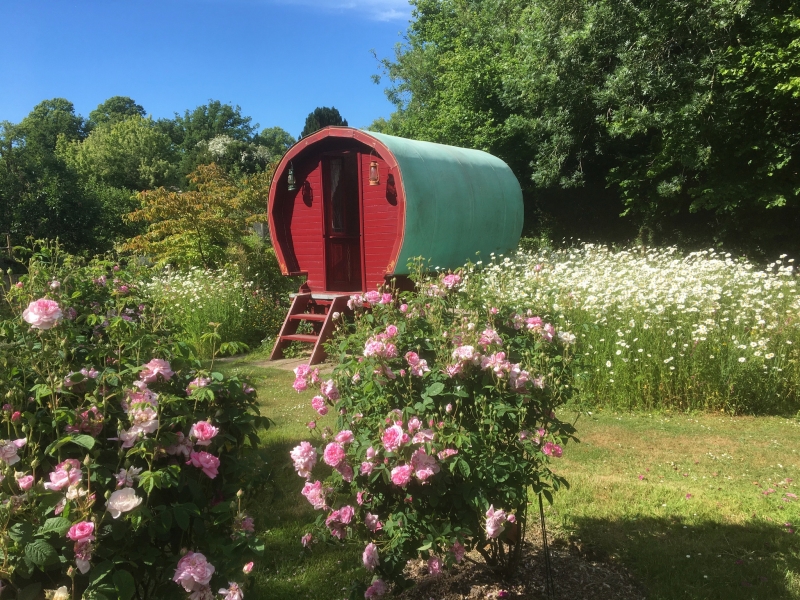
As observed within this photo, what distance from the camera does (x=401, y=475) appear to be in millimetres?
2229

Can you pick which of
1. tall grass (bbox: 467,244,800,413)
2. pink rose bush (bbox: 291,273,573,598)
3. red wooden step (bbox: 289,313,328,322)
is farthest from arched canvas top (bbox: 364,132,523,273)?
pink rose bush (bbox: 291,273,573,598)

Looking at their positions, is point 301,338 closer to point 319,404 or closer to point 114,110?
point 319,404

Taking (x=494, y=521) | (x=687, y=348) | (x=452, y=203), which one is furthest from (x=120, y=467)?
(x=452, y=203)

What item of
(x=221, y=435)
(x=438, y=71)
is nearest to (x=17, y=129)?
(x=438, y=71)

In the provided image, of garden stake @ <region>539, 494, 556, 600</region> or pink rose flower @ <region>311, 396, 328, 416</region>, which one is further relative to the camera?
garden stake @ <region>539, 494, 556, 600</region>

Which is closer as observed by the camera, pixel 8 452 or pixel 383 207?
pixel 8 452

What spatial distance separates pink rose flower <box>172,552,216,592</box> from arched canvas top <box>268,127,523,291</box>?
22.0ft

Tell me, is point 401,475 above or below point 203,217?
below

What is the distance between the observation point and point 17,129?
58.0 metres

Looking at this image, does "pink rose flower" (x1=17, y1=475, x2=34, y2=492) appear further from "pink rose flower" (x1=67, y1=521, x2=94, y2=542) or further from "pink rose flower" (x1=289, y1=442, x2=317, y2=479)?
"pink rose flower" (x1=289, y1=442, x2=317, y2=479)

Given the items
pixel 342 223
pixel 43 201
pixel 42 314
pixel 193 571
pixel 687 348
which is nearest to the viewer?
pixel 193 571

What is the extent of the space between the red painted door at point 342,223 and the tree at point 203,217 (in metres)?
2.92

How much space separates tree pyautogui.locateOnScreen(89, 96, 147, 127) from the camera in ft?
243

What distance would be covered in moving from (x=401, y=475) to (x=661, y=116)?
12.4m
